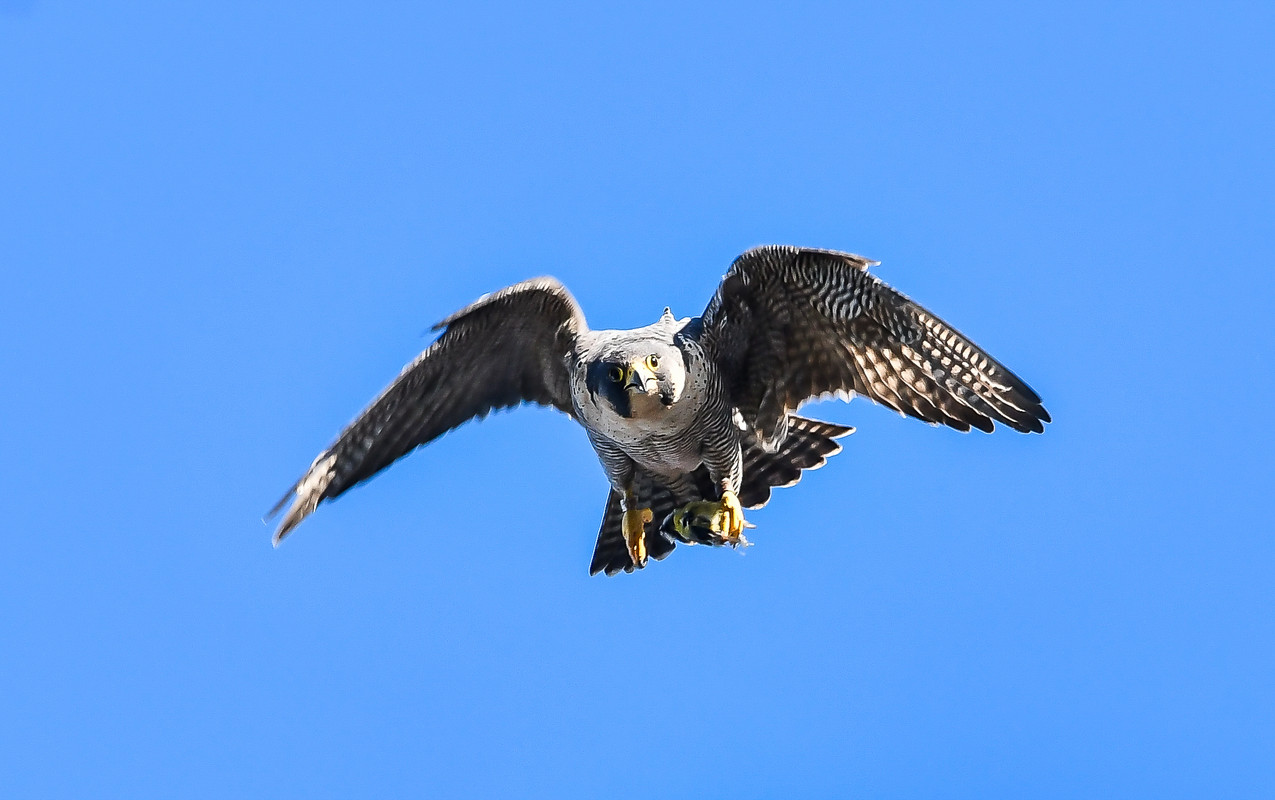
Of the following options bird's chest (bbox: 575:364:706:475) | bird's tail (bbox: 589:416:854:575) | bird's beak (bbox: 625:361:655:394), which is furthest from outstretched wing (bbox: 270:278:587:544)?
bird's beak (bbox: 625:361:655:394)

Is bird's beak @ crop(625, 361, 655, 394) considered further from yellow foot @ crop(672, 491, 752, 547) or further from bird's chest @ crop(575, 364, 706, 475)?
yellow foot @ crop(672, 491, 752, 547)

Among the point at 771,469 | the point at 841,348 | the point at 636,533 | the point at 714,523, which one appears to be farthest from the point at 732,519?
the point at 841,348

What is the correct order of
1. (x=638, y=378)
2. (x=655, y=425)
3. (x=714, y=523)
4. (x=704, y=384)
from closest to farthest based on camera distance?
1. (x=638, y=378)
2. (x=655, y=425)
3. (x=704, y=384)
4. (x=714, y=523)

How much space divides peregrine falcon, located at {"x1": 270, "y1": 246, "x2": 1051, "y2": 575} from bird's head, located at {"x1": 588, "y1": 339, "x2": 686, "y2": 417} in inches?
0.4

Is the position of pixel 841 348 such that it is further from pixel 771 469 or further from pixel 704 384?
pixel 771 469

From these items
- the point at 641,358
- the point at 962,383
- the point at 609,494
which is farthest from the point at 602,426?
the point at 962,383

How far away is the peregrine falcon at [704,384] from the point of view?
37.1 ft

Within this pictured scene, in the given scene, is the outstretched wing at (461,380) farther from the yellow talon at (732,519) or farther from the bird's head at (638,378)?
the yellow talon at (732,519)

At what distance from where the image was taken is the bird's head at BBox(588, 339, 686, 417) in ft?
35.8

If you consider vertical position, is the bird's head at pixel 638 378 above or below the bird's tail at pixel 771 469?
below

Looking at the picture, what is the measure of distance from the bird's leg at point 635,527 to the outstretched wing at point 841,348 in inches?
52.7

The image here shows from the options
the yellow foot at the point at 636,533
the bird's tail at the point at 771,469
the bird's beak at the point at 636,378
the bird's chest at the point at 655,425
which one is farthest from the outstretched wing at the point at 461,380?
the bird's beak at the point at 636,378

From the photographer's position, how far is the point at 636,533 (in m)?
12.6

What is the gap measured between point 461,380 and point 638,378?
2339mm
